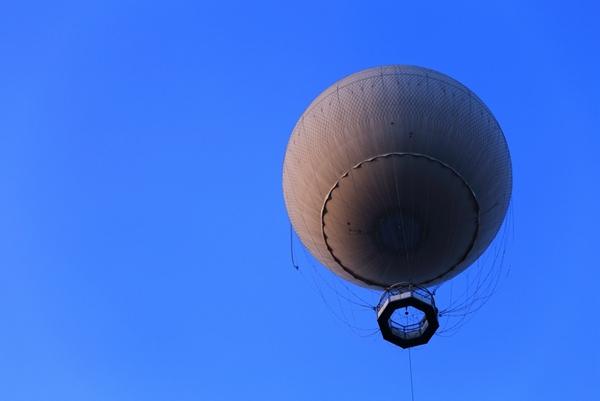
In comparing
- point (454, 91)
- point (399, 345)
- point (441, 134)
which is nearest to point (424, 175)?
point (441, 134)

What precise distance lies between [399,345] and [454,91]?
832 cm

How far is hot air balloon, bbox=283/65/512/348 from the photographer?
26859 millimetres

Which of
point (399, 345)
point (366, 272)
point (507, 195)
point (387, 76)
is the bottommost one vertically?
point (399, 345)

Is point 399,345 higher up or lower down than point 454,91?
lower down

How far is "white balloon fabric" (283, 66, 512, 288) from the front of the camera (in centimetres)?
2686

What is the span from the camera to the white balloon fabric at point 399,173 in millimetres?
26859

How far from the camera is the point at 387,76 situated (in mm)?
27984

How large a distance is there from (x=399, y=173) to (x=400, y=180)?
221mm

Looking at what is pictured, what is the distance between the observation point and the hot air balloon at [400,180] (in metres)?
26.9

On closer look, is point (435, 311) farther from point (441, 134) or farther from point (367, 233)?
point (441, 134)

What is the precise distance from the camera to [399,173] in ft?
88.1

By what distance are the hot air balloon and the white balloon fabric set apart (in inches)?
1.3

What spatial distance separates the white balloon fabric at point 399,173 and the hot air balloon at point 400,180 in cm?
3

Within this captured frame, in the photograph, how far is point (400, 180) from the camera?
26.9 meters
